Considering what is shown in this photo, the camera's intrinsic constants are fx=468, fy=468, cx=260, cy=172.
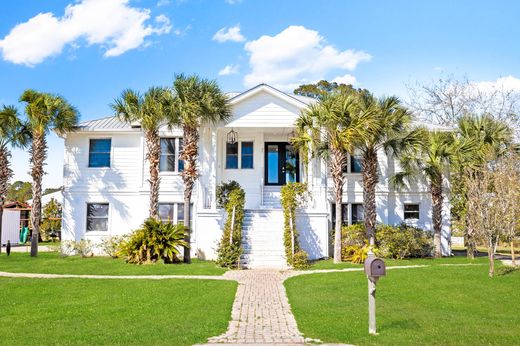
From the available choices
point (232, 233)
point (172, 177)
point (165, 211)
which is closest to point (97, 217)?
point (165, 211)

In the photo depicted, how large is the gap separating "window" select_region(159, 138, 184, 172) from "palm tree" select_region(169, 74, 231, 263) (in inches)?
154

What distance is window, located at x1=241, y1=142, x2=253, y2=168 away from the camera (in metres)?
24.2

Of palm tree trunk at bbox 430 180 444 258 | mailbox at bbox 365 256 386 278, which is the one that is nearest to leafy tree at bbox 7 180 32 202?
Result: palm tree trunk at bbox 430 180 444 258

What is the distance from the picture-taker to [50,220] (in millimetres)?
38688

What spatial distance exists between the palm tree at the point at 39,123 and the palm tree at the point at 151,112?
2.88m

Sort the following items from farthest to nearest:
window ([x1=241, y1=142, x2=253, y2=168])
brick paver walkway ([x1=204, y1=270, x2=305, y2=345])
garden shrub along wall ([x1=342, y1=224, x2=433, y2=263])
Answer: window ([x1=241, y1=142, x2=253, y2=168]) → garden shrub along wall ([x1=342, y1=224, x2=433, y2=263]) → brick paver walkway ([x1=204, y1=270, x2=305, y2=345])

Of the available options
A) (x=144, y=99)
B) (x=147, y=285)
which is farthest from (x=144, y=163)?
(x=147, y=285)

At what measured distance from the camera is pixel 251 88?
70.4 ft

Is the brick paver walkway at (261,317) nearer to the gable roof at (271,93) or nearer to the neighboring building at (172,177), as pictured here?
the gable roof at (271,93)

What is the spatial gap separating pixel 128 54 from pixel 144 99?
2.20 meters

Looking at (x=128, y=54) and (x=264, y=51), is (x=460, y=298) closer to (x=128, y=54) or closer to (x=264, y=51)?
(x=128, y=54)

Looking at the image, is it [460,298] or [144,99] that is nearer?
[460,298]

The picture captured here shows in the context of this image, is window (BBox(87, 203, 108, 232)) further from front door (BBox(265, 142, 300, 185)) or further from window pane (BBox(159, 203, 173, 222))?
front door (BBox(265, 142, 300, 185))

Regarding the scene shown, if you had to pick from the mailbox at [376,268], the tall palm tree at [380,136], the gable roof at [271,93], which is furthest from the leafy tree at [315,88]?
the mailbox at [376,268]
